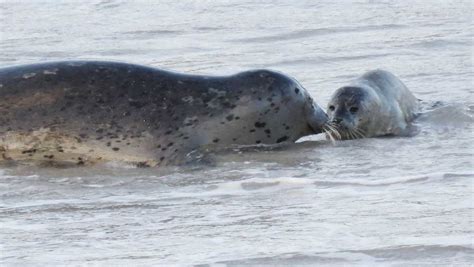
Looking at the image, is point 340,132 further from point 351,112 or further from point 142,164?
point 142,164

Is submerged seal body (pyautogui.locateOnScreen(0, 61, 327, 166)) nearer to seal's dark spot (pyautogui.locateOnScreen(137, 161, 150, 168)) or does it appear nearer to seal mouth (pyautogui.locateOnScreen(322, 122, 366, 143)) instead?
seal's dark spot (pyautogui.locateOnScreen(137, 161, 150, 168))

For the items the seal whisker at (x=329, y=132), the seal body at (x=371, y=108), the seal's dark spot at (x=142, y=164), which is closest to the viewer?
the seal's dark spot at (x=142, y=164)

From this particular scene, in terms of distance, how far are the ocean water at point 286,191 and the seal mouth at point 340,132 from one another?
0.07 m

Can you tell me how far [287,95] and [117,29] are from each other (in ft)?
18.0

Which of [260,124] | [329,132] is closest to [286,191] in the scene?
[260,124]

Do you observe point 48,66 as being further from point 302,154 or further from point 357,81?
point 357,81

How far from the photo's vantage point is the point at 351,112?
324 inches

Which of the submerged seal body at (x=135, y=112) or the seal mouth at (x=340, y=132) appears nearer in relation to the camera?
the submerged seal body at (x=135, y=112)

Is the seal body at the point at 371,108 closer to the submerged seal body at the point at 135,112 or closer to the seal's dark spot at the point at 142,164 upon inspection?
the submerged seal body at the point at 135,112

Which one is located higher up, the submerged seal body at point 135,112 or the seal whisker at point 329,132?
the submerged seal body at point 135,112

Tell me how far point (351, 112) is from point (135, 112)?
1.53 meters

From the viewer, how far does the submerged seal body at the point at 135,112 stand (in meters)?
7.24

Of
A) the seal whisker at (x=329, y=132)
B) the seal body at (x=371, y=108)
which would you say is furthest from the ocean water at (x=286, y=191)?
A: the seal body at (x=371, y=108)

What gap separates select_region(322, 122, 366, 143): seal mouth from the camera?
7734 mm
